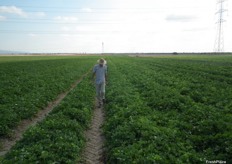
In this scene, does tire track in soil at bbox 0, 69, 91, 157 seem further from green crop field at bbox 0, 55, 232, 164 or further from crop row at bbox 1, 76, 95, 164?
crop row at bbox 1, 76, 95, 164

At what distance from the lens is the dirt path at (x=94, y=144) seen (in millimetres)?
8287

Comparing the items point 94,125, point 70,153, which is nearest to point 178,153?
point 70,153

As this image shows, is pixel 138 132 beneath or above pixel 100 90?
beneath

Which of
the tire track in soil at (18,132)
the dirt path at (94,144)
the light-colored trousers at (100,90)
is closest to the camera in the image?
the dirt path at (94,144)

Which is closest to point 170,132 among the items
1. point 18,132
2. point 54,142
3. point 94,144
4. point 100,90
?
point 94,144

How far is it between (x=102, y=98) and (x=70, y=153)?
825 cm

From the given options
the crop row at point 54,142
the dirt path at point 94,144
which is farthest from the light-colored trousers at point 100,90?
the crop row at point 54,142

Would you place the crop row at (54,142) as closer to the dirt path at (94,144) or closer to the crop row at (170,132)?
the dirt path at (94,144)

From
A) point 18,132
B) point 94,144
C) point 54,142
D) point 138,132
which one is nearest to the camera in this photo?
point 54,142

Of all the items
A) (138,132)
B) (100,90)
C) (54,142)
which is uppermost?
(100,90)

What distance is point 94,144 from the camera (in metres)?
9.59

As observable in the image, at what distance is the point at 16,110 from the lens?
42.8ft

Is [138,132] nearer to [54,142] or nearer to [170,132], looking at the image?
[170,132]

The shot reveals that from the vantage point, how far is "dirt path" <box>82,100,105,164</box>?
8287 mm
